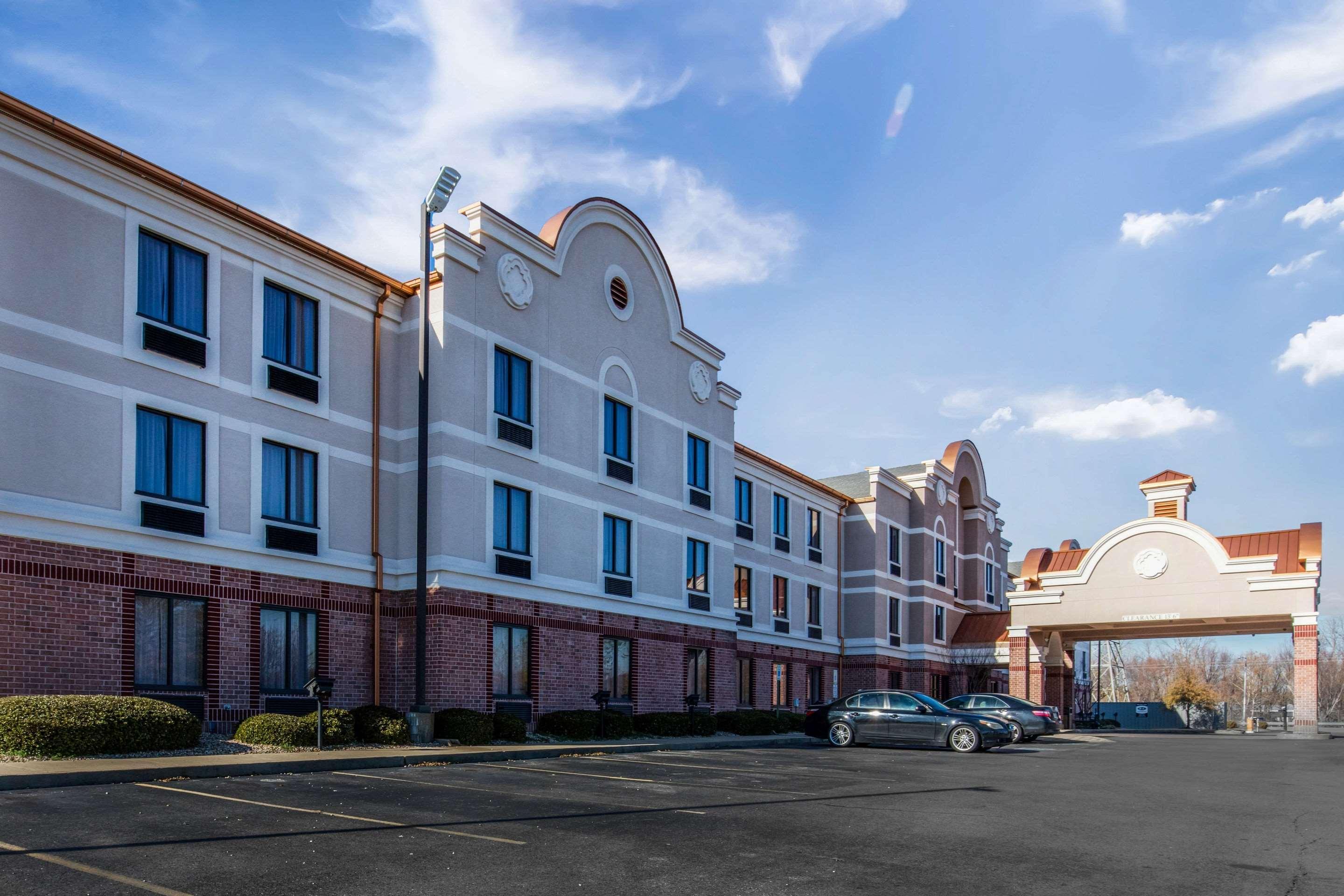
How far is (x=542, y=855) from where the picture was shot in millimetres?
8164

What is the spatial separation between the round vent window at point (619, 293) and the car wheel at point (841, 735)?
11395 millimetres

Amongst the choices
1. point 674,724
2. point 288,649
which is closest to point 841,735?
point 674,724

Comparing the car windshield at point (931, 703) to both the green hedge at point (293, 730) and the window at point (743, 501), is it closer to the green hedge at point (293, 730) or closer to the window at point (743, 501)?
the green hedge at point (293, 730)

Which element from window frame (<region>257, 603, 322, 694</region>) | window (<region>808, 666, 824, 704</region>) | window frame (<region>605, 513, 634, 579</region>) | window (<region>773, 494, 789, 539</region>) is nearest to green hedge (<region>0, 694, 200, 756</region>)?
window frame (<region>257, 603, 322, 694</region>)

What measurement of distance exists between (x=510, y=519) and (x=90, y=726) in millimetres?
10550

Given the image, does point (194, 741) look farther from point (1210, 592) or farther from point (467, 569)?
point (1210, 592)

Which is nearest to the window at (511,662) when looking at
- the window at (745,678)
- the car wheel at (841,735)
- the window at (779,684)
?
the car wheel at (841,735)

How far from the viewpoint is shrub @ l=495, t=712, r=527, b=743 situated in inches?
843

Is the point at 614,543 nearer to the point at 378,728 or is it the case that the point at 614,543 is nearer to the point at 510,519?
the point at 510,519

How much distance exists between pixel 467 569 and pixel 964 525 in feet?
120

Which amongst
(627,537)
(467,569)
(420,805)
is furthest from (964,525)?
(420,805)

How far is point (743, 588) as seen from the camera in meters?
37.4

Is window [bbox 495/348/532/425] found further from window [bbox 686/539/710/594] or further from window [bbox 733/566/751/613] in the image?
window [bbox 733/566/751/613]

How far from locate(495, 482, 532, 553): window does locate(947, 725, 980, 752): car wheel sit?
9.99m
